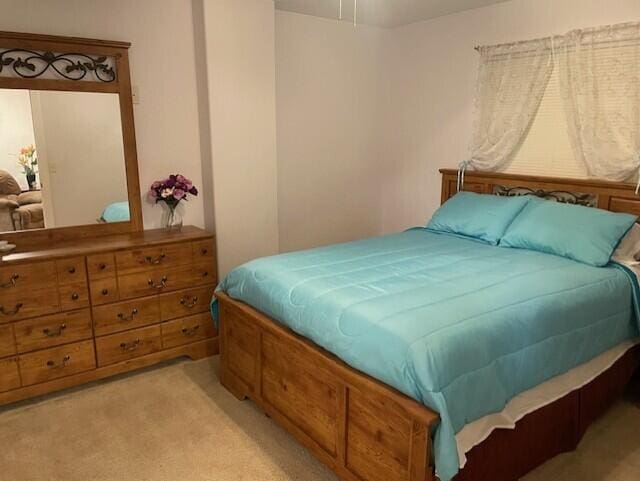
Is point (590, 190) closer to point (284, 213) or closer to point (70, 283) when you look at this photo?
point (284, 213)

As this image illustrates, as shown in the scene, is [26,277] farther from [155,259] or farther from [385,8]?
[385,8]

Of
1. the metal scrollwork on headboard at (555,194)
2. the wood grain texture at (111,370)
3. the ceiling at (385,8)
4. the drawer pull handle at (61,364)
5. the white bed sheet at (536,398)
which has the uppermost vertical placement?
the ceiling at (385,8)

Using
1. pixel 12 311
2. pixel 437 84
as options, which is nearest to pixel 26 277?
pixel 12 311

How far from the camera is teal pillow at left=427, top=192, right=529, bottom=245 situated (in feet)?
10.2

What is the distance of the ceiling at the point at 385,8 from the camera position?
3.44m

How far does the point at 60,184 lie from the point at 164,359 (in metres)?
1.25

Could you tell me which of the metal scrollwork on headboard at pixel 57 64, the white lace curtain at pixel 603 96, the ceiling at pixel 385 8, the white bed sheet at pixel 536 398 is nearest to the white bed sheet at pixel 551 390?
the white bed sheet at pixel 536 398

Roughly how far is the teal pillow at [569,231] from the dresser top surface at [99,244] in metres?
1.98

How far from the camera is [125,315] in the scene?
2.87m

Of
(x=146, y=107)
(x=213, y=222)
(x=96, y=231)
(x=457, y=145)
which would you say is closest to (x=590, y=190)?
(x=457, y=145)

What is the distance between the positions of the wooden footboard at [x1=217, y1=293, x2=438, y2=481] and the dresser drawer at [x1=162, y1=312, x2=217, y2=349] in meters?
0.42

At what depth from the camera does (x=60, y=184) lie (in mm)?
2881

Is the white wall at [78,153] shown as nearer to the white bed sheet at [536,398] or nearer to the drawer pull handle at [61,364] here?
the drawer pull handle at [61,364]

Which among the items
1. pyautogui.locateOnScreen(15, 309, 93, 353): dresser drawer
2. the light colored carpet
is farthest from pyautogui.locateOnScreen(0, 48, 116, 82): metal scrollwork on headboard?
the light colored carpet
